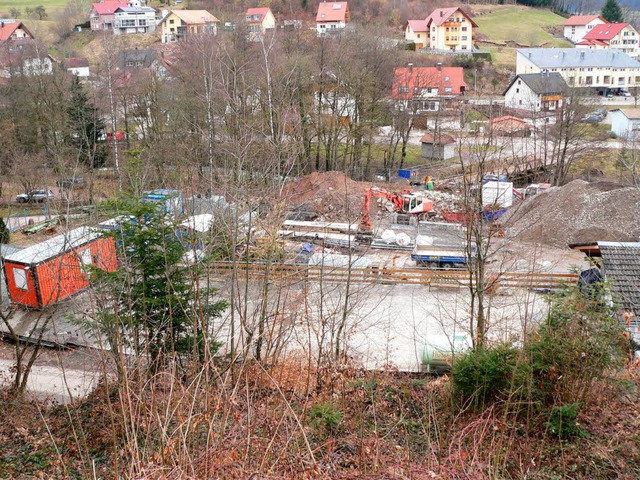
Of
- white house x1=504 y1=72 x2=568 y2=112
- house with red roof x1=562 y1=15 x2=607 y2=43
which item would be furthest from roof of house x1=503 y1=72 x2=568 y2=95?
house with red roof x1=562 y1=15 x2=607 y2=43

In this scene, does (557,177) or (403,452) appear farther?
(557,177)

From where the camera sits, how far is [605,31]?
62.2 m

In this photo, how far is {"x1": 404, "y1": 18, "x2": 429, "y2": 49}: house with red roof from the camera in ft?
193

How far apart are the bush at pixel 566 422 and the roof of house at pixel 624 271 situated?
352 centimetres

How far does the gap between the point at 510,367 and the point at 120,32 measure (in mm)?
59536

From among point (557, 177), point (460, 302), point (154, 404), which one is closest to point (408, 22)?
point (557, 177)

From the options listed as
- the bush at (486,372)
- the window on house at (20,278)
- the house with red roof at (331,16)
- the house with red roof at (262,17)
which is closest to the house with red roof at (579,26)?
the house with red roof at (331,16)

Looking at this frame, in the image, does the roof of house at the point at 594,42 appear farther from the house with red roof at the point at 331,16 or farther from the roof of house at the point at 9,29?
the roof of house at the point at 9,29

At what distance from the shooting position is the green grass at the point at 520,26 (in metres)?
62.6

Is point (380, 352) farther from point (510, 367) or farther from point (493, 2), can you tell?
point (493, 2)

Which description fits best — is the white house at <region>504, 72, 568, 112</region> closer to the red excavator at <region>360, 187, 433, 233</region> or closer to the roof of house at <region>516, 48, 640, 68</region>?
the roof of house at <region>516, 48, 640, 68</region>

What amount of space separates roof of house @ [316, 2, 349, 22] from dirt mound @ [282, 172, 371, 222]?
123 feet

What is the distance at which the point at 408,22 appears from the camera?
195 feet

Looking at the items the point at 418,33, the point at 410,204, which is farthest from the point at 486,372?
the point at 418,33
